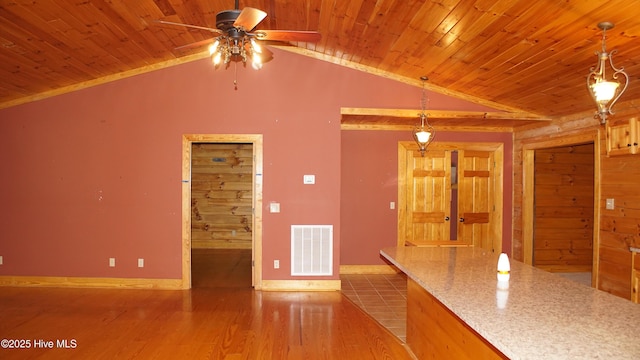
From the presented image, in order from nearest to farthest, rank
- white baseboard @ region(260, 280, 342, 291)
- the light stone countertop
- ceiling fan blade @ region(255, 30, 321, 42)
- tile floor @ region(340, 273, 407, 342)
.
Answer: the light stone countertop
ceiling fan blade @ region(255, 30, 321, 42)
tile floor @ region(340, 273, 407, 342)
white baseboard @ region(260, 280, 342, 291)

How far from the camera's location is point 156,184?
524cm

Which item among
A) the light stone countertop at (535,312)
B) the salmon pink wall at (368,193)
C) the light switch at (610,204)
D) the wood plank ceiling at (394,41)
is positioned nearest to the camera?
the light stone countertop at (535,312)

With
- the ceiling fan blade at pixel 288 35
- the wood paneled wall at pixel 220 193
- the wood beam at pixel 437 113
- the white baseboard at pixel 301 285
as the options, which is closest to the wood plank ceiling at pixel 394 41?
the wood beam at pixel 437 113

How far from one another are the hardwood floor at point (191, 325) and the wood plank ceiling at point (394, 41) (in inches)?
108

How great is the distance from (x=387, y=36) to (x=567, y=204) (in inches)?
183

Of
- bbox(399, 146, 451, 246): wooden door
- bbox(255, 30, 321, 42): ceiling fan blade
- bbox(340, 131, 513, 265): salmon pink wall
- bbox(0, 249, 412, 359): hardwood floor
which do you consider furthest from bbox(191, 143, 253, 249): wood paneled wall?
bbox(255, 30, 321, 42): ceiling fan blade

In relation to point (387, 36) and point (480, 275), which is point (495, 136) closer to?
point (387, 36)

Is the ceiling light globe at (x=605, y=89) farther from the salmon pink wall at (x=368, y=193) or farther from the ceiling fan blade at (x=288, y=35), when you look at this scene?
the salmon pink wall at (x=368, y=193)

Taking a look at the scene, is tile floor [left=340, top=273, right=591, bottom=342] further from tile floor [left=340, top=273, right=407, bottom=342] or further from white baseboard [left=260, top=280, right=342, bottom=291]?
white baseboard [left=260, top=280, right=342, bottom=291]

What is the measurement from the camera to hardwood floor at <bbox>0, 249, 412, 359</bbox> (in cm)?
331

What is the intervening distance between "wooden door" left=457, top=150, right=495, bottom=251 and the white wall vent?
2.61 m

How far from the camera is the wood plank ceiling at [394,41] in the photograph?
2.97 meters

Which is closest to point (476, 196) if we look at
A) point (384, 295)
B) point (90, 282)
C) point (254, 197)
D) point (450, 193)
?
point (450, 193)

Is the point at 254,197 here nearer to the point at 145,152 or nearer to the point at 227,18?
the point at 145,152
